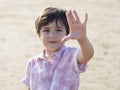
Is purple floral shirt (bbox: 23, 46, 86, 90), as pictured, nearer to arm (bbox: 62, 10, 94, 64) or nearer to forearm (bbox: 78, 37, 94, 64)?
forearm (bbox: 78, 37, 94, 64)

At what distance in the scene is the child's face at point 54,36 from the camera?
9.55 feet

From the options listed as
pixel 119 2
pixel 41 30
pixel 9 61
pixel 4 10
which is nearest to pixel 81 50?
pixel 41 30

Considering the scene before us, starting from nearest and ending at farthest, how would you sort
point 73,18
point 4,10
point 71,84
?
point 73,18 < point 71,84 < point 4,10

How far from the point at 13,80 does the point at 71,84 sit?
4.06m

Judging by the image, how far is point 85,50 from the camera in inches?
106

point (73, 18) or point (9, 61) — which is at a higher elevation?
point (73, 18)

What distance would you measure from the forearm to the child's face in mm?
219

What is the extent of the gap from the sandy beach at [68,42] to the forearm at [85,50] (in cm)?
372

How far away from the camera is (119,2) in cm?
1358

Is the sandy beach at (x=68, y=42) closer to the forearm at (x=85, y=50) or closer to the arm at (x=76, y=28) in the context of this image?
the forearm at (x=85, y=50)

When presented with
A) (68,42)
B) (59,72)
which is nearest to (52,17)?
(59,72)

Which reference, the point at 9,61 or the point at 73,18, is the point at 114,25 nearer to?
the point at 9,61

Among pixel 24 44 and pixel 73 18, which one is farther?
pixel 24 44

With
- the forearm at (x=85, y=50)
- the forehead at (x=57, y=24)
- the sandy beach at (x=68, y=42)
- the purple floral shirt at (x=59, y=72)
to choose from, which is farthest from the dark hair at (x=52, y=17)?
the sandy beach at (x=68, y=42)
